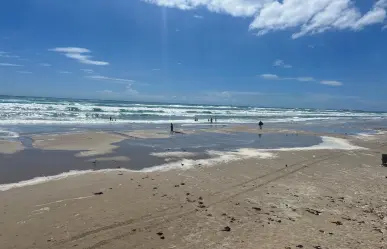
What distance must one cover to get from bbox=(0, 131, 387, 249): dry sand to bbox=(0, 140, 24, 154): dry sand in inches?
274

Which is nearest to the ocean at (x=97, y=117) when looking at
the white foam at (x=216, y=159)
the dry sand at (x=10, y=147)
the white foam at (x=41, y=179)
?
the dry sand at (x=10, y=147)

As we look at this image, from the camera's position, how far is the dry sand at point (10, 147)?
15.7 metres

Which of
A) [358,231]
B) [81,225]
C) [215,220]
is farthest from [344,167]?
[81,225]

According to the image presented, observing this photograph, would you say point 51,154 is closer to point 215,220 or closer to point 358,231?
point 215,220

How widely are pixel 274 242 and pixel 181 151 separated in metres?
11.8

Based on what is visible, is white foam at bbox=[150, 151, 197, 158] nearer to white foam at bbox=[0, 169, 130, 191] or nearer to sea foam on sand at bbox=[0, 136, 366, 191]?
sea foam on sand at bbox=[0, 136, 366, 191]

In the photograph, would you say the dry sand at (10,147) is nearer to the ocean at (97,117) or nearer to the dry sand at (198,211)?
the ocean at (97,117)

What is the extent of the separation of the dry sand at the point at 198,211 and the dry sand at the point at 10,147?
6.97 metres

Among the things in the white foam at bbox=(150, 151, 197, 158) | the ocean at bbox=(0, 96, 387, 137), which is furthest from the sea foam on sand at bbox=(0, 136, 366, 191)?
the ocean at bbox=(0, 96, 387, 137)

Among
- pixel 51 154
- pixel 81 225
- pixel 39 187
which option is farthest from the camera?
pixel 51 154

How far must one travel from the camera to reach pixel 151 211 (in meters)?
7.91

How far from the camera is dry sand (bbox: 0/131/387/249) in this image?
6.35 metres

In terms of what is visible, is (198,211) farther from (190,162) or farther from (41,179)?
(190,162)

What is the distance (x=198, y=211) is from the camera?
8016 mm
